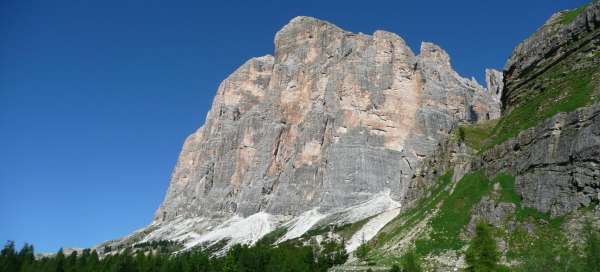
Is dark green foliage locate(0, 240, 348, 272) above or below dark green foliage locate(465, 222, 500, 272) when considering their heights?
below

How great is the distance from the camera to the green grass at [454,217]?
5753cm

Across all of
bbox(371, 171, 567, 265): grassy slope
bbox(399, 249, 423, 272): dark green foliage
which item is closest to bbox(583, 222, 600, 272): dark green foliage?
bbox(371, 171, 567, 265): grassy slope

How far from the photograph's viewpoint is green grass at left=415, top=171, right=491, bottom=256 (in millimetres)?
57531

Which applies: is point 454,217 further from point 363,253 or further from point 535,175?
point 363,253

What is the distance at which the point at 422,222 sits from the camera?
65.9 meters

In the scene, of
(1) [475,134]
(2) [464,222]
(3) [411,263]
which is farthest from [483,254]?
(1) [475,134]

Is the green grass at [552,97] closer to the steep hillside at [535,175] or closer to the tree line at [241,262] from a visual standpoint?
the steep hillside at [535,175]

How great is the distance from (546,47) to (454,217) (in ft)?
83.1

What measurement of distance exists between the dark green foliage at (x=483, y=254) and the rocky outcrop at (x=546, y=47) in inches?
1048

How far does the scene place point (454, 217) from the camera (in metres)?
60.3

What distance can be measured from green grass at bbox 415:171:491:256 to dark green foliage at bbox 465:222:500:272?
22.4 ft

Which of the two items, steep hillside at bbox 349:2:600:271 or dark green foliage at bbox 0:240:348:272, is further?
dark green foliage at bbox 0:240:348:272

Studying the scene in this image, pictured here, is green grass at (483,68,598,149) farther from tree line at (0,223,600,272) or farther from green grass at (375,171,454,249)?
tree line at (0,223,600,272)

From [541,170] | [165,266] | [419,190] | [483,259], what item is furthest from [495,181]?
[165,266]
